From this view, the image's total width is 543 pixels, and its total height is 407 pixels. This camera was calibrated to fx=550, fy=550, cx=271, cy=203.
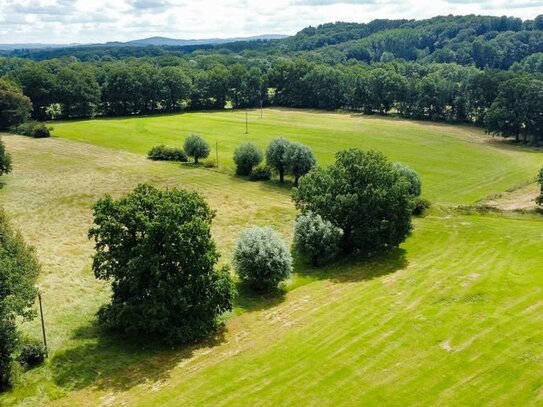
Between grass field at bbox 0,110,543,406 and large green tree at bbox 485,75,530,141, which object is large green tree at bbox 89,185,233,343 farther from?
large green tree at bbox 485,75,530,141

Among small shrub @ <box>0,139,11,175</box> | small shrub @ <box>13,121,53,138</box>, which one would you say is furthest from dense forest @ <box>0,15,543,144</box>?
small shrub @ <box>0,139,11,175</box>

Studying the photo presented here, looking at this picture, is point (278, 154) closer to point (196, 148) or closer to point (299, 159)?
point (299, 159)

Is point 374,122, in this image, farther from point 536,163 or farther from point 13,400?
point 13,400

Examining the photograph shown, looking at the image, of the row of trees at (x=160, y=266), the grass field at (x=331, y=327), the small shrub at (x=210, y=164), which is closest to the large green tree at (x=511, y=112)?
the grass field at (x=331, y=327)

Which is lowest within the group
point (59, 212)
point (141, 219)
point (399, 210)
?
point (59, 212)

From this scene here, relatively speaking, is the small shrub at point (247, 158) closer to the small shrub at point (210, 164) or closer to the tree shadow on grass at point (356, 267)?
the small shrub at point (210, 164)

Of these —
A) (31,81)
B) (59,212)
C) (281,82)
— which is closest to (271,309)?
(59,212)
